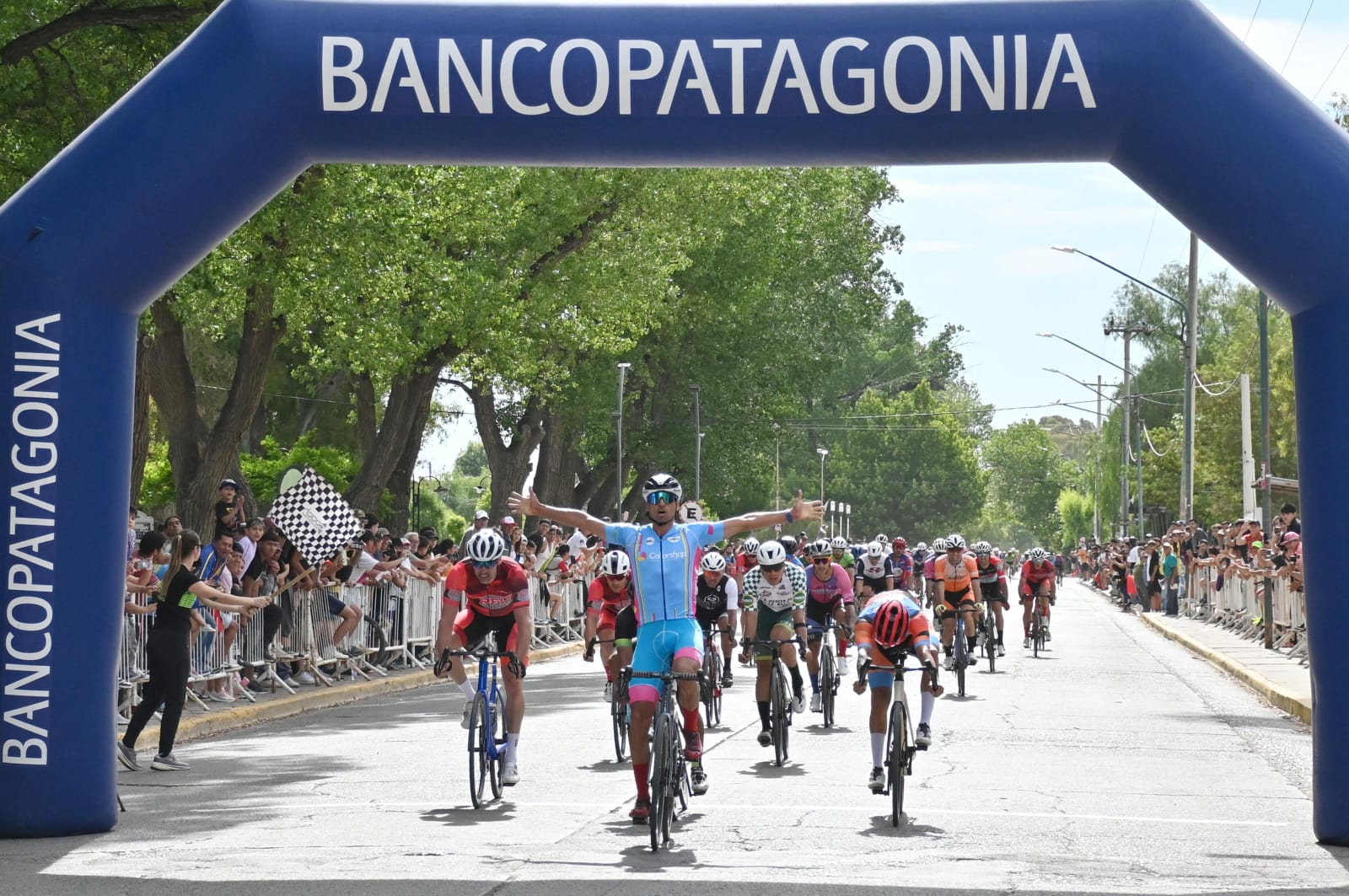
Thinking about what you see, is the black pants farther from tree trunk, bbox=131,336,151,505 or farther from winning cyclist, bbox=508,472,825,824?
tree trunk, bbox=131,336,151,505

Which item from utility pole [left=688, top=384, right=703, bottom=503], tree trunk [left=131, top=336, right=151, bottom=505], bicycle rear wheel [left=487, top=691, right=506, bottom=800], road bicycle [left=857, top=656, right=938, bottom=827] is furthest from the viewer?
utility pole [left=688, top=384, right=703, bottom=503]

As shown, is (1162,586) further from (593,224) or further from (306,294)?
(306,294)

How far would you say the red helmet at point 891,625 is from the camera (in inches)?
446

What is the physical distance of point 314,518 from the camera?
21.2 m

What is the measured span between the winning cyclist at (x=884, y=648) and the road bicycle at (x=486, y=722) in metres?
2.16

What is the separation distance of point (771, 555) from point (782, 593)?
2.21 feet

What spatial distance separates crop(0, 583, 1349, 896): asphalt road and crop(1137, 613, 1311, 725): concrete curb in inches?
20.2

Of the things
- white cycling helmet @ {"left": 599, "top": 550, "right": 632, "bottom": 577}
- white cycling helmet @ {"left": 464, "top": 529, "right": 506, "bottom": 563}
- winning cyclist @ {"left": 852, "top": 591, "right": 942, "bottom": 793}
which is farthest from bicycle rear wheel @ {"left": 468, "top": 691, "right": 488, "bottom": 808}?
white cycling helmet @ {"left": 599, "top": 550, "right": 632, "bottom": 577}

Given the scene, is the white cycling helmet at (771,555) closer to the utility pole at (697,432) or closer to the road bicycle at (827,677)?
the road bicycle at (827,677)

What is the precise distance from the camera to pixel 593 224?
36.1 metres

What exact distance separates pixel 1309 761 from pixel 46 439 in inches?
390

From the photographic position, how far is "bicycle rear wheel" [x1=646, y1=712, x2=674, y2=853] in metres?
9.61

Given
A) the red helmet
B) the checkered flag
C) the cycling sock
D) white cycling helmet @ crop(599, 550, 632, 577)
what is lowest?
the cycling sock

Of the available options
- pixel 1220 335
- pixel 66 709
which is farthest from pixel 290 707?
pixel 1220 335
